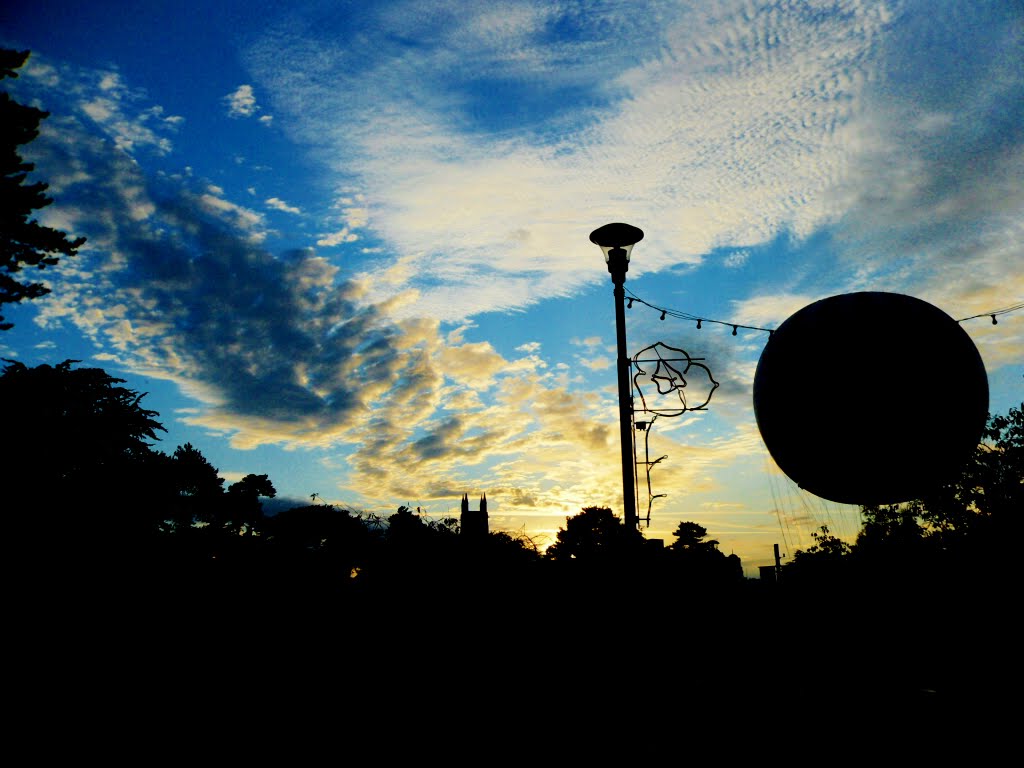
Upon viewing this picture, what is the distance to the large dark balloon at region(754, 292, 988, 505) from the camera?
17.2 ft

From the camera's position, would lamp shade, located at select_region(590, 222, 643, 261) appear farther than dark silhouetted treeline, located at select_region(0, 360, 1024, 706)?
No

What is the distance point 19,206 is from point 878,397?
74.5ft

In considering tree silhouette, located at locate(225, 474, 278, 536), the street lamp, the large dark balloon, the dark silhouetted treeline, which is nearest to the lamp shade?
the street lamp

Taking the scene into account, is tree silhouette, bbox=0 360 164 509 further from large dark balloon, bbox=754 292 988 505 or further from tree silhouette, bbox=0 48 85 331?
large dark balloon, bbox=754 292 988 505

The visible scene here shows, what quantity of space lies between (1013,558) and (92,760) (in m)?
→ 21.8

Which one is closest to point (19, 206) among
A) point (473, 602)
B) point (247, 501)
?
point (473, 602)

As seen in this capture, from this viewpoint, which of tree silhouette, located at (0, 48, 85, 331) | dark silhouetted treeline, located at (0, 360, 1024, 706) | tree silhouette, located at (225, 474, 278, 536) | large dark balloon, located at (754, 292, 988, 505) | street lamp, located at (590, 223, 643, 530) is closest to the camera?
large dark balloon, located at (754, 292, 988, 505)

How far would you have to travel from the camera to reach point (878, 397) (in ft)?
17.3

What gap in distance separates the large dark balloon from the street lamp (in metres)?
2.19

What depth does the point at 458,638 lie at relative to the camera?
32.4ft

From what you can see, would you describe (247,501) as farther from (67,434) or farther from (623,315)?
(623,315)

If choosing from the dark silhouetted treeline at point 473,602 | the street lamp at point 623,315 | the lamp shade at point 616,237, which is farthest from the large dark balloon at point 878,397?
the lamp shade at point 616,237

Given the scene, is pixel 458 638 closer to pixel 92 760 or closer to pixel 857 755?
pixel 92 760

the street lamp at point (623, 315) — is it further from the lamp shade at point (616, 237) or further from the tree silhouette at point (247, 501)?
the tree silhouette at point (247, 501)
